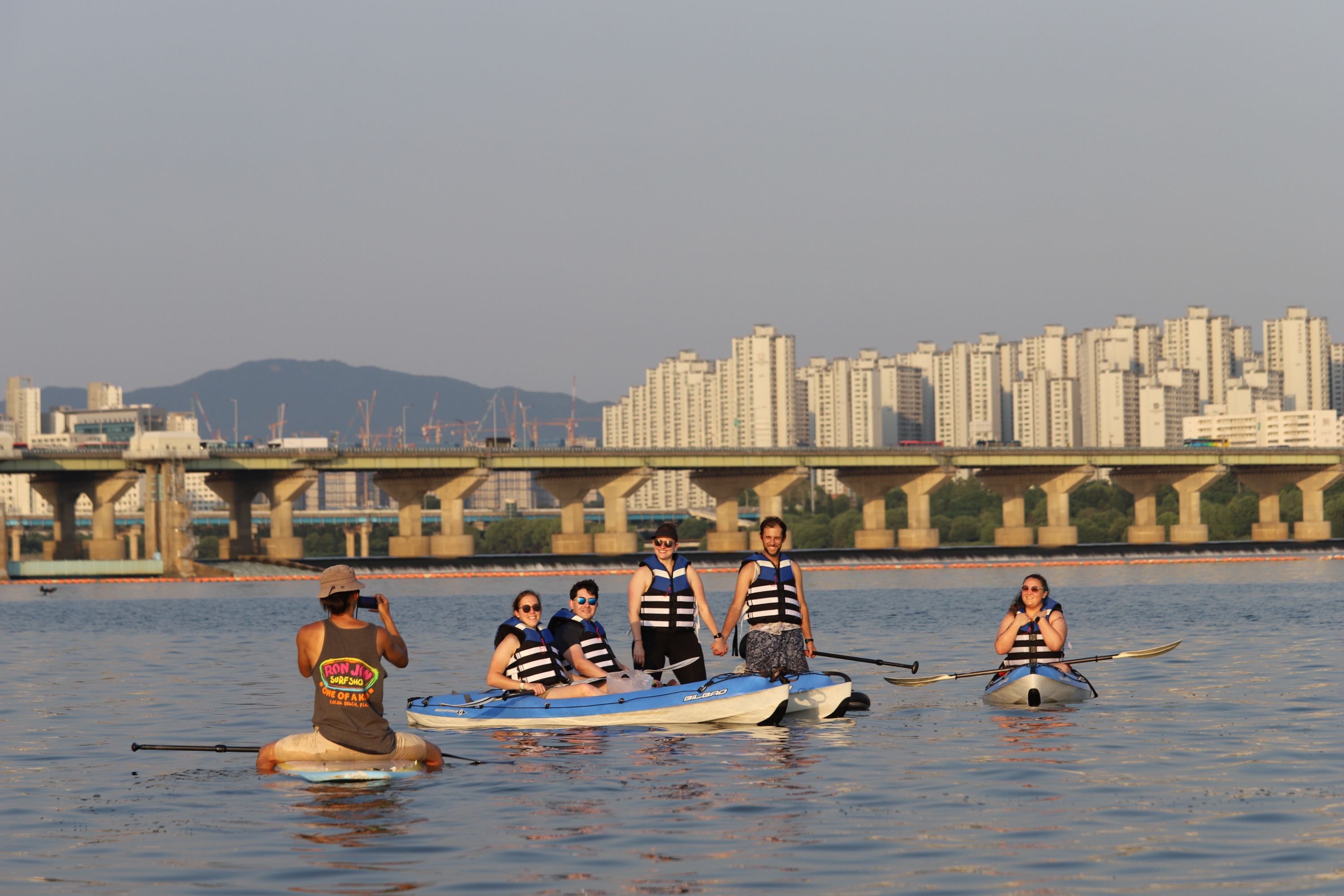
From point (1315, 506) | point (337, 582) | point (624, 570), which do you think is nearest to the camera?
point (337, 582)

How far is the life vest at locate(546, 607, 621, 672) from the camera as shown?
19.8 m

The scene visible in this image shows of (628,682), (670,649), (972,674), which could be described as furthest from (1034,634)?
(628,682)

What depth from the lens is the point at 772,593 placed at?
18906 millimetres

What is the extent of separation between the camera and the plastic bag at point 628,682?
1973 cm

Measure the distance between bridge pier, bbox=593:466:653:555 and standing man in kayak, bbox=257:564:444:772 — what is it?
106827 mm

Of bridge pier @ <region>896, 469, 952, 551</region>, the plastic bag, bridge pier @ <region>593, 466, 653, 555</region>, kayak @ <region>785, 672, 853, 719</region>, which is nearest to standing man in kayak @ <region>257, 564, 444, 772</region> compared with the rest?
the plastic bag

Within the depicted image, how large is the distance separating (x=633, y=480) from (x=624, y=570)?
14.5 meters

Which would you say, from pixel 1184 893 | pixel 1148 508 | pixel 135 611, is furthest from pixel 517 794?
pixel 1148 508

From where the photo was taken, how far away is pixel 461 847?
12.4 meters

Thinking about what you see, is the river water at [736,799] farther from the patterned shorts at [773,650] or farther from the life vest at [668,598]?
the life vest at [668,598]

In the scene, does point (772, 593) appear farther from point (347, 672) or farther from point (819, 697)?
point (347, 672)

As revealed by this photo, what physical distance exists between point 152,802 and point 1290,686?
56.7ft

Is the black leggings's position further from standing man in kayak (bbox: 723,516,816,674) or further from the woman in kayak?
the woman in kayak

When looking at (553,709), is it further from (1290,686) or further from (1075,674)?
(1290,686)
